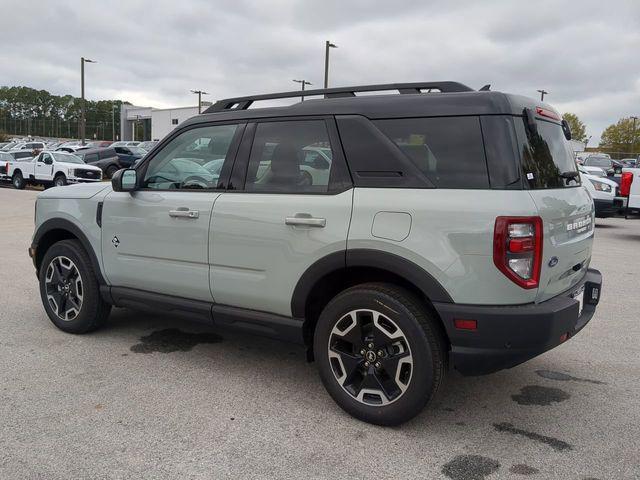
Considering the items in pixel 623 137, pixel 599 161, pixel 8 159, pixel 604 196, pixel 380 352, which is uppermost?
pixel 623 137

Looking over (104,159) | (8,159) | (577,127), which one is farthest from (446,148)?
(577,127)

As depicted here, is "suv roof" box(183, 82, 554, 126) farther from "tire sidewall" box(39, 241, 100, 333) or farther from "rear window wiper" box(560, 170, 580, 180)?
"tire sidewall" box(39, 241, 100, 333)

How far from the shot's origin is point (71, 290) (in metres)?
4.71

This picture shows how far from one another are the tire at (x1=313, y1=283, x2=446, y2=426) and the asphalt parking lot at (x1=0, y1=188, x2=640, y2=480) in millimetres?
154

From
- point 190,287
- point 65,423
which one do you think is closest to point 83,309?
point 190,287

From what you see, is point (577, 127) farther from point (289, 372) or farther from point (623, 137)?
point (289, 372)

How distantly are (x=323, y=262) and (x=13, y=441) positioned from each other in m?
1.92

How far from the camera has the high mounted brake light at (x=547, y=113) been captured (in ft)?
10.8

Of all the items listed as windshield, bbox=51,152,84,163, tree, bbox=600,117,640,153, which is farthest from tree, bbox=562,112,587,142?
windshield, bbox=51,152,84,163

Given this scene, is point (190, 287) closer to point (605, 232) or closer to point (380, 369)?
point (380, 369)

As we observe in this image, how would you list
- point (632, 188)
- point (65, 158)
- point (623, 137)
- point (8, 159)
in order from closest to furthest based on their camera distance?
1. point (632, 188)
2. point (65, 158)
3. point (8, 159)
4. point (623, 137)

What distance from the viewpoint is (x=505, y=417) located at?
11.1 feet

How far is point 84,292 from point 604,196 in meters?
11.9

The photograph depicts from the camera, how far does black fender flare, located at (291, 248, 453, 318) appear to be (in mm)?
2959
